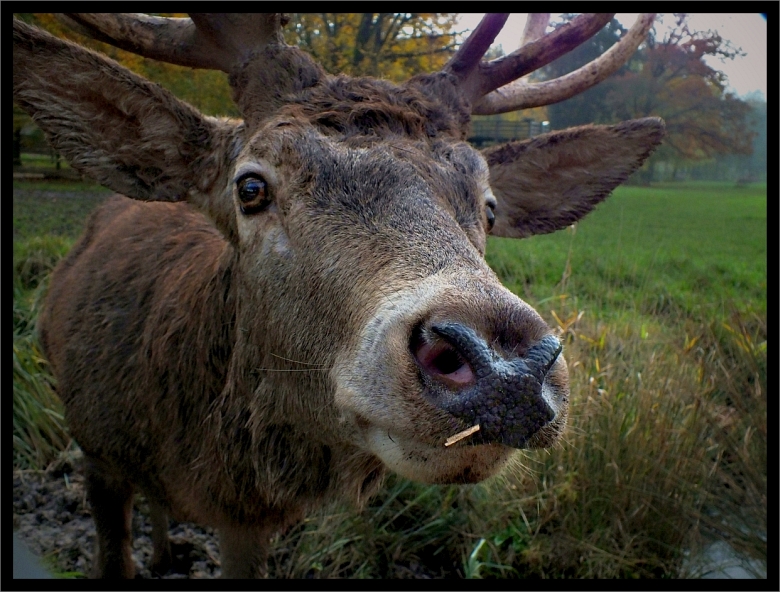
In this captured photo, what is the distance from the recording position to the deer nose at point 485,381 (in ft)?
4.33

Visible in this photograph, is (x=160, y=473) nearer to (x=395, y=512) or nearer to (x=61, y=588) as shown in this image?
(x=61, y=588)

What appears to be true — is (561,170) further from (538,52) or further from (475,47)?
(475,47)

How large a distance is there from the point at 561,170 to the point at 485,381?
6.72 feet

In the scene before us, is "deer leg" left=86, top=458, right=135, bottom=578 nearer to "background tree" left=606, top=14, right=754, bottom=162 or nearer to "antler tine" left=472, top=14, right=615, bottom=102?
"antler tine" left=472, top=14, right=615, bottom=102

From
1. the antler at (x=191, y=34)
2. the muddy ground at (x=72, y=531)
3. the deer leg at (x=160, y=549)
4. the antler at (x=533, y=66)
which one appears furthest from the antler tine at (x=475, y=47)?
the muddy ground at (x=72, y=531)

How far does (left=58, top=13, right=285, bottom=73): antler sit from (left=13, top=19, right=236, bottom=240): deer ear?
0.87 feet

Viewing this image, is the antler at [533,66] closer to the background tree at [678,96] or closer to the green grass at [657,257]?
the background tree at [678,96]

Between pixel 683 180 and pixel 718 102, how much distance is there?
A: 629 millimetres

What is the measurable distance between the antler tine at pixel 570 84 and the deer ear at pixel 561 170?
364mm

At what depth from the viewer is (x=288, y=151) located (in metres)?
2.08

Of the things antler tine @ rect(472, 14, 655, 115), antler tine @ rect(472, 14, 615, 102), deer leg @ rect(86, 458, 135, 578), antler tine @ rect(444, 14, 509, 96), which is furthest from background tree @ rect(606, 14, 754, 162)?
deer leg @ rect(86, 458, 135, 578)

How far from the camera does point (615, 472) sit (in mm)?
3885

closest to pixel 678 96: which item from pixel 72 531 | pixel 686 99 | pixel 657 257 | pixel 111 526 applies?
pixel 686 99

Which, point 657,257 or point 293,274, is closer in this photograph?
point 293,274
